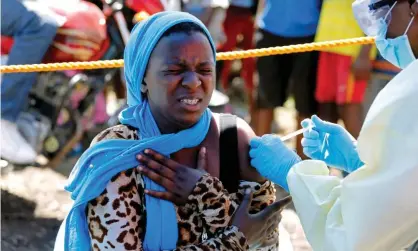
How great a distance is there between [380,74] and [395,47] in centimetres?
275

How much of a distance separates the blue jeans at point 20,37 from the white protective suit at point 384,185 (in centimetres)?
319

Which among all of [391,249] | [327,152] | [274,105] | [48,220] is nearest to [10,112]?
[48,220]

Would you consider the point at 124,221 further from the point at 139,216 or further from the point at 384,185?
the point at 384,185

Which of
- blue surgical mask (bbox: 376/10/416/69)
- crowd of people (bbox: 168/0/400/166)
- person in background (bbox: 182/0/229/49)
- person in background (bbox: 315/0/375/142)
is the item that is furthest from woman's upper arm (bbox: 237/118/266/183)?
person in background (bbox: 182/0/229/49)

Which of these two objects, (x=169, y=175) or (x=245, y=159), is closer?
(x=169, y=175)

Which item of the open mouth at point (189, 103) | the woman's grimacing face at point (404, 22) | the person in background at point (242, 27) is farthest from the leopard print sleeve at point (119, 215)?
the person in background at point (242, 27)

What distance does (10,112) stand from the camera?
5113mm

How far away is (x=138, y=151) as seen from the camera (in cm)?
236

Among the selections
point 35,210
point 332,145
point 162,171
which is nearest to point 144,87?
point 162,171

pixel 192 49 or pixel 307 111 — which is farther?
pixel 307 111

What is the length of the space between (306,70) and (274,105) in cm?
46

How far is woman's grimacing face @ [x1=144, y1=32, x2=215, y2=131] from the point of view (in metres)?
2.36

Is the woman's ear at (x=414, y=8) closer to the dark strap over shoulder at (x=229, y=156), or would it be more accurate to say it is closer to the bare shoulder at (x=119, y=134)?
the dark strap over shoulder at (x=229, y=156)

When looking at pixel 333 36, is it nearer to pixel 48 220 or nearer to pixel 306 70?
pixel 306 70
